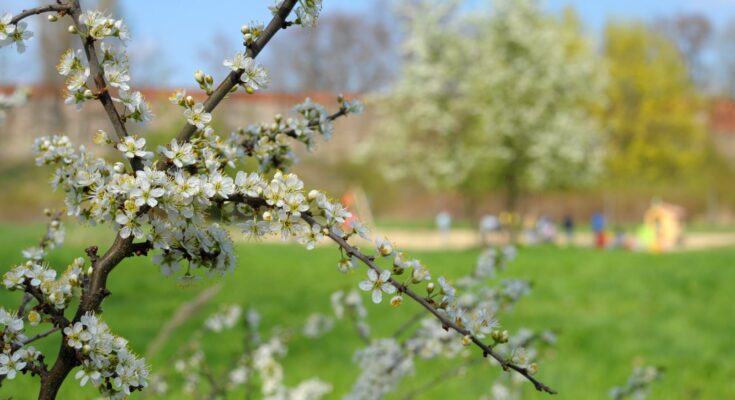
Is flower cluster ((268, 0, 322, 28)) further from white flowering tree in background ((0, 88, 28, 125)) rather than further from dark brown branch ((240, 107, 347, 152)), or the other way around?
white flowering tree in background ((0, 88, 28, 125))

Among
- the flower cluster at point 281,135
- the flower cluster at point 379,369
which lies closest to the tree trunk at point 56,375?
the flower cluster at point 281,135

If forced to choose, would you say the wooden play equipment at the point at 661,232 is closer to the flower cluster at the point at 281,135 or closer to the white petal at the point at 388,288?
the flower cluster at the point at 281,135

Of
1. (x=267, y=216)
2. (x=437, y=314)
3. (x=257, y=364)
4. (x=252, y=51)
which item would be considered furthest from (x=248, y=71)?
(x=257, y=364)

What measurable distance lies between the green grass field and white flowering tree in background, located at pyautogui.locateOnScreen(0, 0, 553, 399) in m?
2.43

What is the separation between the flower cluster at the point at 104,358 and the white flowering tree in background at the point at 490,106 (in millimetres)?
23836

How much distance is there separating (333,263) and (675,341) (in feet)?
27.8

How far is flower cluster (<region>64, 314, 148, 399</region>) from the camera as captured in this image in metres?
1.61

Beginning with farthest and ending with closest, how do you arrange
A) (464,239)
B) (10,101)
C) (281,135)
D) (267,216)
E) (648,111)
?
(648,111) < (464,239) < (10,101) < (281,135) < (267,216)

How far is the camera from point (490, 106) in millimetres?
26125

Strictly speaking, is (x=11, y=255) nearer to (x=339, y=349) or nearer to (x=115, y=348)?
(x=339, y=349)

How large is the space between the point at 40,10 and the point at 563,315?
9620mm

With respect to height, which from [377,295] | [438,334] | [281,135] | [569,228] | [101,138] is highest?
[569,228]

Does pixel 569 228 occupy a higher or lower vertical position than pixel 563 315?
higher

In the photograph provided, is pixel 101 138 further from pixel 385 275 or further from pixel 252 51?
pixel 385 275
